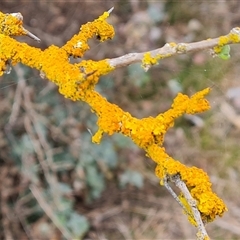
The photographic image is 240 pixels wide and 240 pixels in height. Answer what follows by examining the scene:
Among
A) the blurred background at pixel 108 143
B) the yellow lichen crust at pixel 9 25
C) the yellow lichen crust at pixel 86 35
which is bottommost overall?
the blurred background at pixel 108 143

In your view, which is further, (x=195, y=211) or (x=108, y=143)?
(x=108, y=143)

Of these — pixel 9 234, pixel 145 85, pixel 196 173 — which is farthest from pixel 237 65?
pixel 9 234

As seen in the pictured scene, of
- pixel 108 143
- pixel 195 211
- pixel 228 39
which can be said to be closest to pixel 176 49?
pixel 228 39

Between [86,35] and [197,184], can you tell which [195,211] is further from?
[86,35]

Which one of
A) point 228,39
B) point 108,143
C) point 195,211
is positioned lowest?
point 108,143

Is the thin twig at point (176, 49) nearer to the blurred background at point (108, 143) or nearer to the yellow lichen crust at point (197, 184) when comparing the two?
the yellow lichen crust at point (197, 184)

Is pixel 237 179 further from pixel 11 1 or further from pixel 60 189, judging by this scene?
pixel 11 1

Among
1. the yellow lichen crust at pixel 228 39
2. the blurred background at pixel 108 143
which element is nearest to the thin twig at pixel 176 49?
the yellow lichen crust at pixel 228 39
